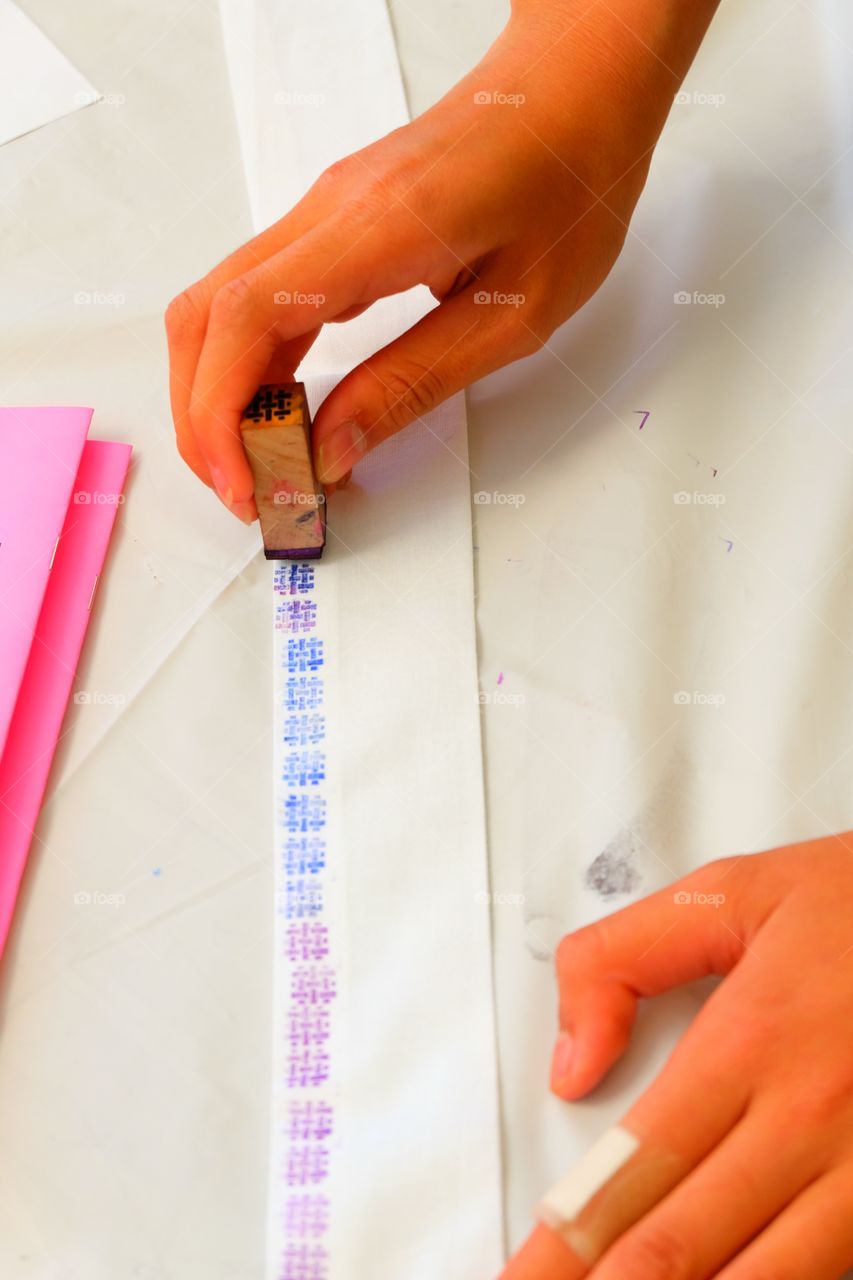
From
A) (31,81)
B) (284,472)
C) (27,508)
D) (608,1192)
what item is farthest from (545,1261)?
(31,81)

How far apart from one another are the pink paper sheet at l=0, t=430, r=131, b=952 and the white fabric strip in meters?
0.15

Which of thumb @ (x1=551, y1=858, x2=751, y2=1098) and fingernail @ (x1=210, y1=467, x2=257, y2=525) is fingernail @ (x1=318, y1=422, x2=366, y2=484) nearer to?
fingernail @ (x1=210, y1=467, x2=257, y2=525)

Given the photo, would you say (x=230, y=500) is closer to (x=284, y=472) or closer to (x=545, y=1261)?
(x=284, y=472)

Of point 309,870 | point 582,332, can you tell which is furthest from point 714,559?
point 309,870

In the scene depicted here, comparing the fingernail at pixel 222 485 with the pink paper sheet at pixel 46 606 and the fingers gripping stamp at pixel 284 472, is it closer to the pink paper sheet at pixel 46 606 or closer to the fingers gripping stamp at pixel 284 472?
the fingers gripping stamp at pixel 284 472

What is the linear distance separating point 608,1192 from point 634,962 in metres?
0.12

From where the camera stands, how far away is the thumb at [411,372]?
76cm

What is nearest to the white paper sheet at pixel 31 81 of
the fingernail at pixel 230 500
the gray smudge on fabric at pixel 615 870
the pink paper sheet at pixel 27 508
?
the pink paper sheet at pixel 27 508

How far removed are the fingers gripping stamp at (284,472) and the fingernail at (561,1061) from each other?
0.37 m

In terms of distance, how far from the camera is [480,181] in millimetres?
732

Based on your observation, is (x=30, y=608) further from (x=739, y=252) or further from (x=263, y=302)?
(x=739, y=252)

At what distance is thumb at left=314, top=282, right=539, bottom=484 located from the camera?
759 millimetres

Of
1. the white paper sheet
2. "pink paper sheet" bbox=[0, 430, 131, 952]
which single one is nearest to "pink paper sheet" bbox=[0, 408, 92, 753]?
"pink paper sheet" bbox=[0, 430, 131, 952]

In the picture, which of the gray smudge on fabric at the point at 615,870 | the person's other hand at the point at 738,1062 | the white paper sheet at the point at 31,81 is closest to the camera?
the person's other hand at the point at 738,1062
